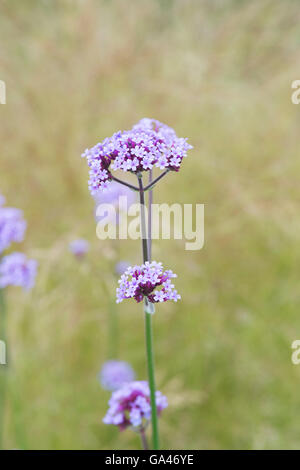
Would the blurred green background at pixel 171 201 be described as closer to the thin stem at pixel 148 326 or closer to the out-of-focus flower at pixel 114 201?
the out-of-focus flower at pixel 114 201

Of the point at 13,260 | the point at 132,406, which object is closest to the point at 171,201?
the point at 13,260

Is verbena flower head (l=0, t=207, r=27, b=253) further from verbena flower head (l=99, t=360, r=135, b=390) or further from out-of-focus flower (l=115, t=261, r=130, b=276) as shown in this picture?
verbena flower head (l=99, t=360, r=135, b=390)

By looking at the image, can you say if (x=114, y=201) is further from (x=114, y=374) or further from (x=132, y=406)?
(x=132, y=406)

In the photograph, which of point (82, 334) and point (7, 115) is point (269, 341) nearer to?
point (82, 334)

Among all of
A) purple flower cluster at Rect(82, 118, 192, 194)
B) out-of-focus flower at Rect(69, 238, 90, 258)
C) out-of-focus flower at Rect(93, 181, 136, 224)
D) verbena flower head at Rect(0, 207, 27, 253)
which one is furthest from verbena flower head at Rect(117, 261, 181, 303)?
out-of-focus flower at Rect(69, 238, 90, 258)

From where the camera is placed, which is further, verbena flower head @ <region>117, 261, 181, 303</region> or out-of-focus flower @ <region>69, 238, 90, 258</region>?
out-of-focus flower @ <region>69, 238, 90, 258</region>

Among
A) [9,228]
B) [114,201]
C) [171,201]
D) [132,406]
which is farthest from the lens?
[171,201]
